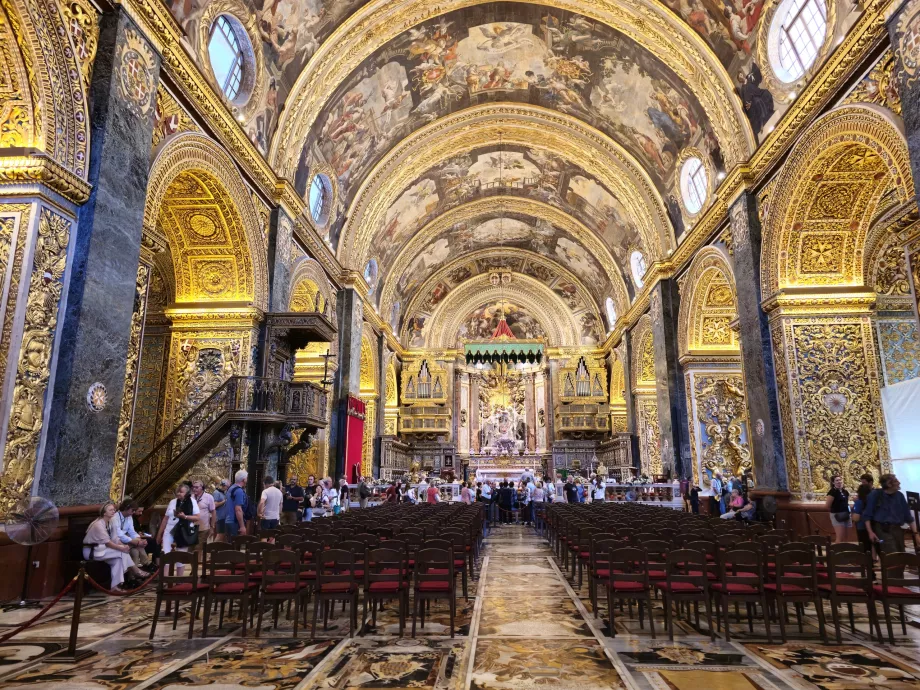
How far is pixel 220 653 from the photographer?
15.0ft

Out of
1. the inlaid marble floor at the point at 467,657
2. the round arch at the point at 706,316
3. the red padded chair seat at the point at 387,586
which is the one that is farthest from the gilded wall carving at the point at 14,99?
the round arch at the point at 706,316

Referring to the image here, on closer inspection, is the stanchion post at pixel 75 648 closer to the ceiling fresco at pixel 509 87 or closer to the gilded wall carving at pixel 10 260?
the gilded wall carving at pixel 10 260

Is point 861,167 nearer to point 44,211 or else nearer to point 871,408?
point 871,408

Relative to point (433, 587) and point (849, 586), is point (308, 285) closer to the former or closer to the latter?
point (433, 587)

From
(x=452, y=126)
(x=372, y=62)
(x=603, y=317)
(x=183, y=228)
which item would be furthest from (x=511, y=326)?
(x=183, y=228)

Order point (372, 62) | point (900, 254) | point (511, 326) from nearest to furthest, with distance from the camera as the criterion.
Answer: point (900, 254) → point (372, 62) → point (511, 326)

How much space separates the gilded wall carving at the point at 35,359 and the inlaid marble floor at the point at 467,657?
141cm

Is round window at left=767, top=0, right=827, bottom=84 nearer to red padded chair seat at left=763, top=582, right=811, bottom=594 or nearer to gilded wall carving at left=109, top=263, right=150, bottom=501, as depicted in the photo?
red padded chair seat at left=763, top=582, right=811, bottom=594

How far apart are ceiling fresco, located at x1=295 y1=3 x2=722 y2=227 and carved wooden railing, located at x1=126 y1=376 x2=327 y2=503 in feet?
18.5

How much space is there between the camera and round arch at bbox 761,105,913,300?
9.95m

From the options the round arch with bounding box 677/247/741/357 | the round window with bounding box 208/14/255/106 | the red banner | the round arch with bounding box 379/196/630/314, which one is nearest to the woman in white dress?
the round window with bounding box 208/14/255/106

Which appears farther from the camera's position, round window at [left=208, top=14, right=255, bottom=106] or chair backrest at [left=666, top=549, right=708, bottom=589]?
round window at [left=208, top=14, right=255, bottom=106]

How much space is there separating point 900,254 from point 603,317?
15.9 metres

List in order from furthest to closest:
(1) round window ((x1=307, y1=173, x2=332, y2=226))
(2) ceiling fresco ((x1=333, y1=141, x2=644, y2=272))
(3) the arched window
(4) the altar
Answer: (4) the altar
(2) ceiling fresco ((x1=333, y1=141, x2=644, y2=272))
(1) round window ((x1=307, y1=173, x2=332, y2=226))
(3) the arched window
